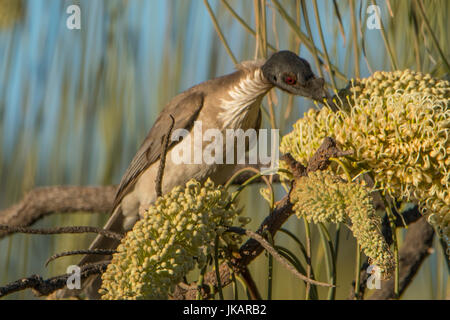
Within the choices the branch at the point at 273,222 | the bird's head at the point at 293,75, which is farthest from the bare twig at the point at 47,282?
the bird's head at the point at 293,75

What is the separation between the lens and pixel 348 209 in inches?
26.1

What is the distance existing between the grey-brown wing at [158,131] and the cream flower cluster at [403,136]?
681 mm

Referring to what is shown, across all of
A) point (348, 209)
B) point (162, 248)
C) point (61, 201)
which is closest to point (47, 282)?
point (162, 248)

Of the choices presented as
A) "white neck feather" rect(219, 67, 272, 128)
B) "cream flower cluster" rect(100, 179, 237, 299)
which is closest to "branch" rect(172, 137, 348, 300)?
"cream flower cluster" rect(100, 179, 237, 299)

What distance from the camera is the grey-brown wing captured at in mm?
1508

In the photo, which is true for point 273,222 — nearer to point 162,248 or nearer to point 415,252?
point 162,248

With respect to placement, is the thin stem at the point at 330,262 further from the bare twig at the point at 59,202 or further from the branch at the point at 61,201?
the bare twig at the point at 59,202

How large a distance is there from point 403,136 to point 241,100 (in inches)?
28.2

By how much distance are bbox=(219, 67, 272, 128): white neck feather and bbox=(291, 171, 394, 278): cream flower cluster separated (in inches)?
28.5

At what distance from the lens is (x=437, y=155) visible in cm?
80

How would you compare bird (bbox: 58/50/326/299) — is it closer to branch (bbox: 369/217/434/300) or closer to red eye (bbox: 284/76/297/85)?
red eye (bbox: 284/76/297/85)

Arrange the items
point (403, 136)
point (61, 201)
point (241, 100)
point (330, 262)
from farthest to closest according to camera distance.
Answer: point (61, 201) → point (241, 100) → point (330, 262) → point (403, 136)

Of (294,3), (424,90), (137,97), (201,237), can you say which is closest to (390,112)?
(424,90)

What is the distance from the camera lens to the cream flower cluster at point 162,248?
0.61 m
